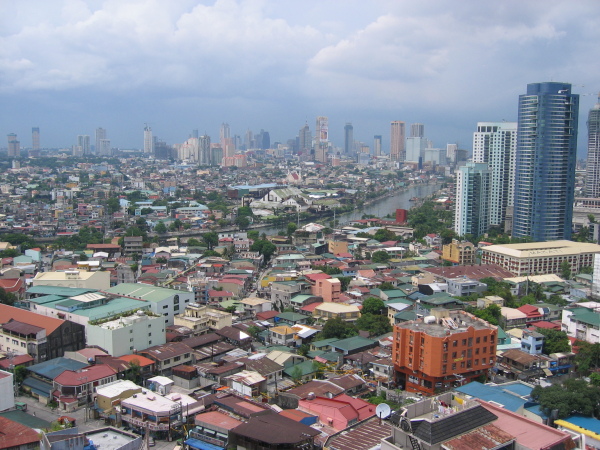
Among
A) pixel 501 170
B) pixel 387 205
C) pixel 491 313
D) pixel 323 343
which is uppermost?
pixel 501 170

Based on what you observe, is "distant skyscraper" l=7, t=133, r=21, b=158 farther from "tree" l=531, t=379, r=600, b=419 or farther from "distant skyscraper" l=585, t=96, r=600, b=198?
"tree" l=531, t=379, r=600, b=419

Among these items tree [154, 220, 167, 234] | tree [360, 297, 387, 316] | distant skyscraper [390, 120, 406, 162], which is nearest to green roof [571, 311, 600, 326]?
tree [360, 297, 387, 316]

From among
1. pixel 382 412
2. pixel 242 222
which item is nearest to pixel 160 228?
pixel 242 222

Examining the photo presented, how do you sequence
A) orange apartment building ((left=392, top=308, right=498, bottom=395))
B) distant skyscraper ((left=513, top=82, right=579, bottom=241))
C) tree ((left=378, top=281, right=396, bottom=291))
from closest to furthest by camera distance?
orange apartment building ((left=392, top=308, right=498, bottom=395)) → tree ((left=378, top=281, right=396, bottom=291)) → distant skyscraper ((left=513, top=82, right=579, bottom=241))

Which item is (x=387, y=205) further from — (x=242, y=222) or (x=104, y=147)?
(x=104, y=147)

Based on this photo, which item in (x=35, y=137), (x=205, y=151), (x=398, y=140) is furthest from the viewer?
(x=35, y=137)
